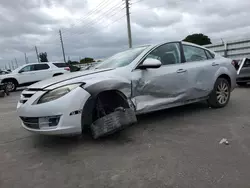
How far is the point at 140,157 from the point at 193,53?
2.79 meters

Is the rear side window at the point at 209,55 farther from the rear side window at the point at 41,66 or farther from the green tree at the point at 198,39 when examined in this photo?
the green tree at the point at 198,39

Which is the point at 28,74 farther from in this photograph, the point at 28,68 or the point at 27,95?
the point at 27,95

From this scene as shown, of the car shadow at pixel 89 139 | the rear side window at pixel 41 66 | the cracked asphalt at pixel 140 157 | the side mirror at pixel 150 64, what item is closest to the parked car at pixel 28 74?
the rear side window at pixel 41 66

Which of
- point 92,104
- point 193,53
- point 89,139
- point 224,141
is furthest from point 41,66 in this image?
point 224,141

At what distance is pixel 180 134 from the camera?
3480mm

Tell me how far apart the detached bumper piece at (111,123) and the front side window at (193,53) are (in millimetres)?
1979

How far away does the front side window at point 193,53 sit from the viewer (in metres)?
4.47

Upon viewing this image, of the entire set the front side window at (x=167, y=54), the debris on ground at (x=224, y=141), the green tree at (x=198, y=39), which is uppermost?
the green tree at (x=198, y=39)

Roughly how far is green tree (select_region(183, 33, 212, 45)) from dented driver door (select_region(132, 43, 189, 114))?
97.7 ft

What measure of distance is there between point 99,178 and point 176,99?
7.59ft

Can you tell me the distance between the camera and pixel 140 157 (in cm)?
277

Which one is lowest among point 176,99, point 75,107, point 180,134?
point 180,134

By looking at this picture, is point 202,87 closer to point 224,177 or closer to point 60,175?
point 224,177

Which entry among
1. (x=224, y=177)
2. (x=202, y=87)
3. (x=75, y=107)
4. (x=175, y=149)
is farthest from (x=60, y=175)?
(x=202, y=87)
